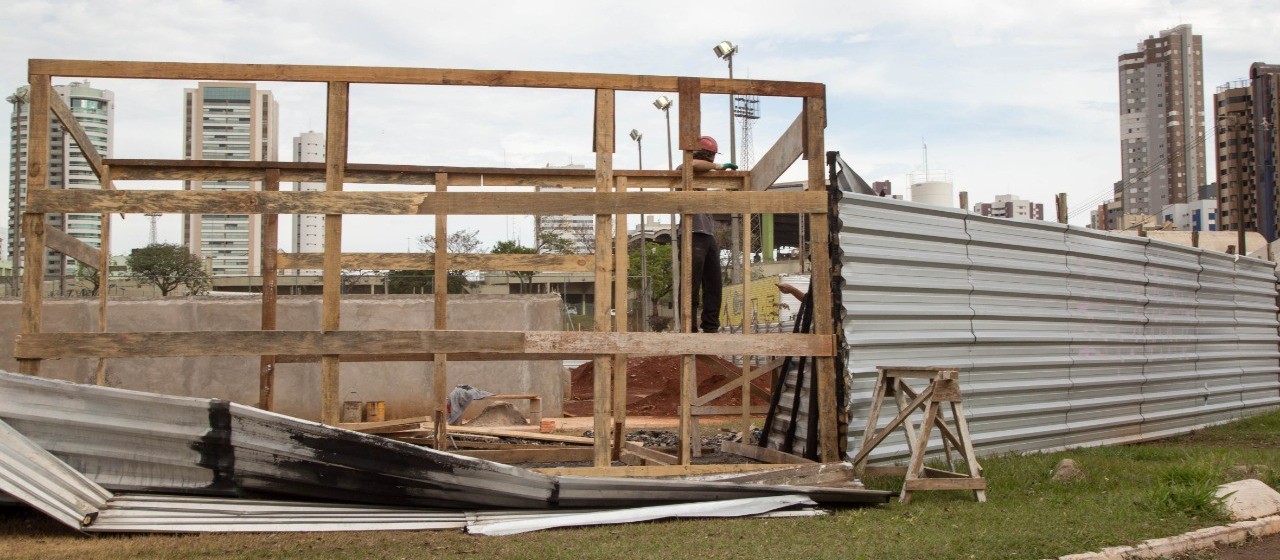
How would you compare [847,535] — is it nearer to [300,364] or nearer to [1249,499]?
[1249,499]

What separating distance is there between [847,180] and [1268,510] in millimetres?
3610

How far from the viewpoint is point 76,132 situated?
7.59 metres

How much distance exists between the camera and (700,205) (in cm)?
730

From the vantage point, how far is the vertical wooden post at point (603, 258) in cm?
706

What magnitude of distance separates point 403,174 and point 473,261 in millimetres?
1182

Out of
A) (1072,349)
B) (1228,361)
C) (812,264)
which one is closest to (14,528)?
(812,264)

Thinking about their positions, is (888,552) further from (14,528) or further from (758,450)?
(14,528)

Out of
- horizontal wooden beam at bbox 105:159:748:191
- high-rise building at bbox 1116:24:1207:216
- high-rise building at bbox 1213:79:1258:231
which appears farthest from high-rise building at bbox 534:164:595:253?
high-rise building at bbox 1116:24:1207:216

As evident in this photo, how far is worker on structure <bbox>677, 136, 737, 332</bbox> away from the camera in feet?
30.1

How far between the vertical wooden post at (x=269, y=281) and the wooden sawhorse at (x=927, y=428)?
5073mm

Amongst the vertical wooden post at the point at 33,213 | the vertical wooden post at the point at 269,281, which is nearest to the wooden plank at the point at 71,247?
the vertical wooden post at the point at 33,213

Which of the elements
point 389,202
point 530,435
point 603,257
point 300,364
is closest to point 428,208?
point 389,202

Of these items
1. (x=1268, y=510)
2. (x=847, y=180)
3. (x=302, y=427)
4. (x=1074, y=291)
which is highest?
(x=847, y=180)

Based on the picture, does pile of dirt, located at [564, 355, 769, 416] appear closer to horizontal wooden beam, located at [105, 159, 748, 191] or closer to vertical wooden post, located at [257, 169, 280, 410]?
horizontal wooden beam, located at [105, 159, 748, 191]
